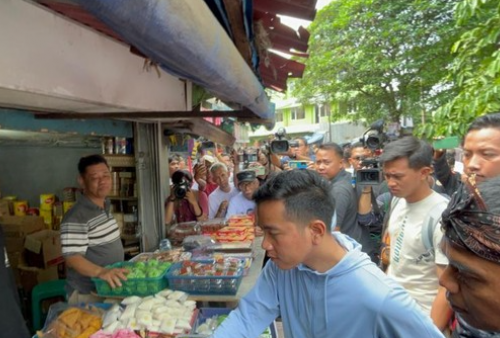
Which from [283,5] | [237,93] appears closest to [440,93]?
[283,5]

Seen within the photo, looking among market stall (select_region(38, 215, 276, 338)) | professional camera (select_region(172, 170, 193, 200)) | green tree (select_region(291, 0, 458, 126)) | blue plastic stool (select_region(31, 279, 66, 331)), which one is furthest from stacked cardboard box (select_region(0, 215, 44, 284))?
green tree (select_region(291, 0, 458, 126))

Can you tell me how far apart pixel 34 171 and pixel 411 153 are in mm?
5546

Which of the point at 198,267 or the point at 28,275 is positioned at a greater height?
the point at 198,267

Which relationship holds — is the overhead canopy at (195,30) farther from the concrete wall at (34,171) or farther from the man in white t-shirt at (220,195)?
the concrete wall at (34,171)

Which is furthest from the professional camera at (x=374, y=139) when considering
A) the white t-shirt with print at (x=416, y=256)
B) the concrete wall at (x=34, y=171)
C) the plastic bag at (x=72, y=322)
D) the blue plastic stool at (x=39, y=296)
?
the concrete wall at (x=34, y=171)

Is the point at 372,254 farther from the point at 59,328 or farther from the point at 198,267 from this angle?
the point at 59,328

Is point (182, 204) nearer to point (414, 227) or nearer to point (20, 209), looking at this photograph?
point (20, 209)

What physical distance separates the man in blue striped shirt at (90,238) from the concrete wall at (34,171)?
2.97 m

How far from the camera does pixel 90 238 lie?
2.61m

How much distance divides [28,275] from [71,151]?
1.91m

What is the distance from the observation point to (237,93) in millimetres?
1544

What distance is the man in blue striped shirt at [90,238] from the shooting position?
2.42 m

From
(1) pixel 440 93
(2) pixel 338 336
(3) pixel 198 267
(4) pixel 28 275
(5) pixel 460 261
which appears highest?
(1) pixel 440 93

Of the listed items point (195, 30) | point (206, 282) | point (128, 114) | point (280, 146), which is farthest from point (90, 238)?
point (280, 146)
